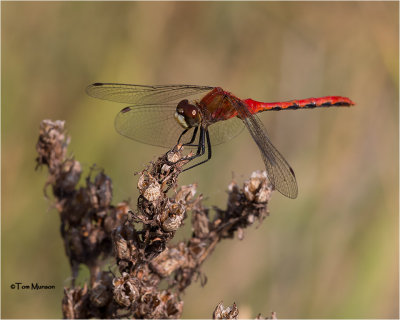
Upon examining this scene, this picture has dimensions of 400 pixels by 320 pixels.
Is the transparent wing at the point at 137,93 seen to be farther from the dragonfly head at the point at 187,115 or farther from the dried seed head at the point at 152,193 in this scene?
the dried seed head at the point at 152,193

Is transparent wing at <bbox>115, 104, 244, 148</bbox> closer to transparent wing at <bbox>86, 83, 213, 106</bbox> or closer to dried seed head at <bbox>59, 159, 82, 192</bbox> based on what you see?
transparent wing at <bbox>86, 83, 213, 106</bbox>

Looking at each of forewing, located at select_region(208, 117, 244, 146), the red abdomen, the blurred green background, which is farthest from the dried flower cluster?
the red abdomen

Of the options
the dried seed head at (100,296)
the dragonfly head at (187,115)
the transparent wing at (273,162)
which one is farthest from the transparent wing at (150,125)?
the dried seed head at (100,296)

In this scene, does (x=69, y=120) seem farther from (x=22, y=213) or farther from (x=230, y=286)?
(x=230, y=286)

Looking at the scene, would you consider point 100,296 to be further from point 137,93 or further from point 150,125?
point 137,93

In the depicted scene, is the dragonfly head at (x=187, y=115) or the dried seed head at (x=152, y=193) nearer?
the dried seed head at (x=152, y=193)

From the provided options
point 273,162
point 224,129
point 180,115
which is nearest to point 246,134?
point 224,129

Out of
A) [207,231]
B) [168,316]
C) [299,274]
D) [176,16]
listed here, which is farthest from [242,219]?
[176,16]

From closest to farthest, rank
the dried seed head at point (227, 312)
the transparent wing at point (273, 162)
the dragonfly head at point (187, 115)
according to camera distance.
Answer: the dried seed head at point (227, 312) → the transparent wing at point (273, 162) → the dragonfly head at point (187, 115)
